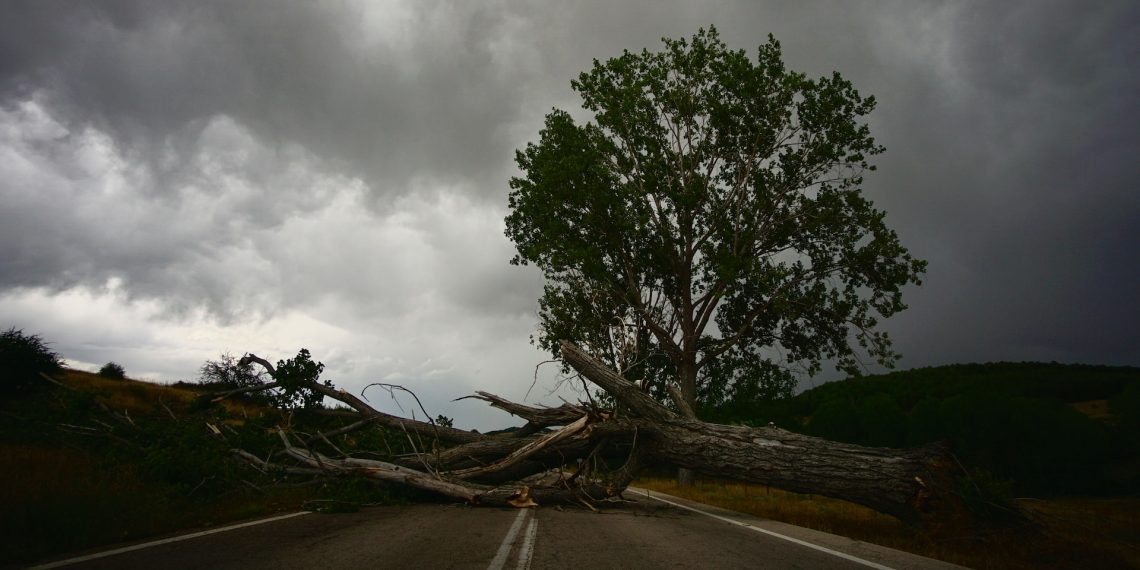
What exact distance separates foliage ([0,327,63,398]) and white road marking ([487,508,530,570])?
1368 centimetres

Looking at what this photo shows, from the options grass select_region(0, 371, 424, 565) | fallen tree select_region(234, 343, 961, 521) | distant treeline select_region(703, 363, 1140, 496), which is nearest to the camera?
grass select_region(0, 371, 424, 565)

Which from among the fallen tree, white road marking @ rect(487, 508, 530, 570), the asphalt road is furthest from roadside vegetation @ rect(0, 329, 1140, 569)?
white road marking @ rect(487, 508, 530, 570)

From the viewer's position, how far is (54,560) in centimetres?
470

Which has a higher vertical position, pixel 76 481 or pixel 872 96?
pixel 872 96

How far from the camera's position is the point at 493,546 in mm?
5773

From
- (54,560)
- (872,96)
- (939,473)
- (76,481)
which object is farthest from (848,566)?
(872,96)

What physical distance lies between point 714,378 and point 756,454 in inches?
554

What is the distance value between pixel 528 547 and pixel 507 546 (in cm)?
24

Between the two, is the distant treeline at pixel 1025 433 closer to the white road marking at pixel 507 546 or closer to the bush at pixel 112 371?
the white road marking at pixel 507 546

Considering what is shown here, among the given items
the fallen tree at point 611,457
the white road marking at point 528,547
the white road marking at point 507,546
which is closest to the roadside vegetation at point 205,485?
the fallen tree at point 611,457

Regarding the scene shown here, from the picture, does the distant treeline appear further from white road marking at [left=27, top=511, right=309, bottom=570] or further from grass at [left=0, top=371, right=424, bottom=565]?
white road marking at [left=27, top=511, right=309, bottom=570]

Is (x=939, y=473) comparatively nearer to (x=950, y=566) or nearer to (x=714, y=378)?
(x=950, y=566)

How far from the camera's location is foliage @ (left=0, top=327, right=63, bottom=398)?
1334cm

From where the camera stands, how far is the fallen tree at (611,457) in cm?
864
